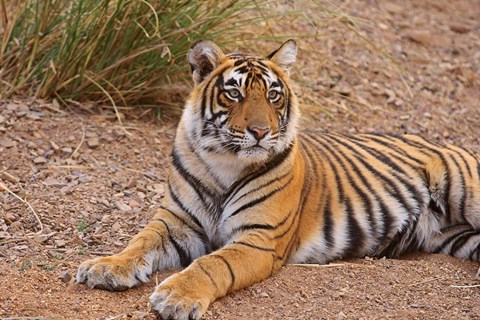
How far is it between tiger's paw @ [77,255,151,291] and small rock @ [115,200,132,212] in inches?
43.5

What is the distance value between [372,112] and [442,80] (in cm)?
112

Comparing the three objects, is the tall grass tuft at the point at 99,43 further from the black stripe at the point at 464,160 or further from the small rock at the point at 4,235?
the black stripe at the point at 464,160

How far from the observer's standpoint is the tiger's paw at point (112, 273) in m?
3.99

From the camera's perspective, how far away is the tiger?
4125 millimetres

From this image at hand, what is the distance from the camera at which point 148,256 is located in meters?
4.25

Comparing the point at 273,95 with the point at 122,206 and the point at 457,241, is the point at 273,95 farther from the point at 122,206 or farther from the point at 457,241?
the point at 457,241

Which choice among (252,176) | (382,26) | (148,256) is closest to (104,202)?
(148,256)

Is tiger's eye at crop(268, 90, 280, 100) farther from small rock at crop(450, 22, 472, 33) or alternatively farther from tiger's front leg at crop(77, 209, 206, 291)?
small rock at crop(450, 22, 472, 33)

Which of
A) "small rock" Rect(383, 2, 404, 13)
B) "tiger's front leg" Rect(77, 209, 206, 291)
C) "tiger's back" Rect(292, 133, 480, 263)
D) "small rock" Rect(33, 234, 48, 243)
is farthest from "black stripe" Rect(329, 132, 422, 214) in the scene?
"small rock" Rect(383, 2, 404, 13)

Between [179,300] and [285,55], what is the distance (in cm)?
157

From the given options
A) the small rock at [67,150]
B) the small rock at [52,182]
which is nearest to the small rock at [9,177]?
the small rock at [52,182]

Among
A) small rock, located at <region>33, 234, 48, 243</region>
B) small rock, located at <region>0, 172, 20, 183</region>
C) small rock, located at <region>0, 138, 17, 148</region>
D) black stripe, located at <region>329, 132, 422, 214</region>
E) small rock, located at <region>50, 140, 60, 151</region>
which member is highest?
black stripe, located at <region>329, 132, 422, 214</region>

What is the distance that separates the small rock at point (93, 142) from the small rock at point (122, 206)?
73 cm

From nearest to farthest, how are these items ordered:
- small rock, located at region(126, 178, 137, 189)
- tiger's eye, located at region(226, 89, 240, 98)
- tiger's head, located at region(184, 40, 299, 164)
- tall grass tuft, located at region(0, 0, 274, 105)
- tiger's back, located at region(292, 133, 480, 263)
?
1. tiger's head, located at region(184, 40, 299, 164)
2. tiger's eye, located at region(226, 89, 240, 98)
3. tiger's back, located at region(292, 133, 480, 263)
4. small rock, located at region(126, 178, 137, 189)
5. tall grass tuft, located at region(0, 0, 274, 105)
